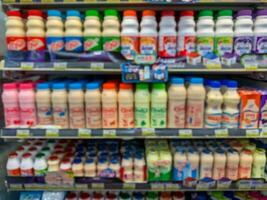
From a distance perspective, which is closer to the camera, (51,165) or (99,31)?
(99,31)

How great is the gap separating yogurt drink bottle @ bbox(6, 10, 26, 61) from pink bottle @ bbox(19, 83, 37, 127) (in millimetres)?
191

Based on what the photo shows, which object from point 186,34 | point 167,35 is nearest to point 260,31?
point 186,34

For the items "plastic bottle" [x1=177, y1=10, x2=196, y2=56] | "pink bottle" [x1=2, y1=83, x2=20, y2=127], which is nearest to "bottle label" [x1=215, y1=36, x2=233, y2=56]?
"plastic bottle" [x1=177, y1=10, x2=196, y2=56]

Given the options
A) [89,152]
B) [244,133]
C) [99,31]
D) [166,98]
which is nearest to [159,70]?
[166,98]

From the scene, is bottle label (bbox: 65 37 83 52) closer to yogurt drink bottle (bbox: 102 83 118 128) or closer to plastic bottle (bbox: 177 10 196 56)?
yogurt drink bottle (bbox: 102 83 118 128)

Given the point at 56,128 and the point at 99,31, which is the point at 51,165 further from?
the point at 99,31

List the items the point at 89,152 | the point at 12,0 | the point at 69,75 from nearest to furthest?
the point at 12,0 < the point at 89,152 < the point at 69,75

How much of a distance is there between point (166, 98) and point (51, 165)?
897 millimetres

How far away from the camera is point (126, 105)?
1547 mm

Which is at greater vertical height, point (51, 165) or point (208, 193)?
point (51, 165)

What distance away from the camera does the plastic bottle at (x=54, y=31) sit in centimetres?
149

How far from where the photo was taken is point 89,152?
1779 millimetres

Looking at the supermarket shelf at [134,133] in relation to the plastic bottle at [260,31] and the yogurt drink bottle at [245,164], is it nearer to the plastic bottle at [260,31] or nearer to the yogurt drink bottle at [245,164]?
the yogurt drink bottle at [245,164]

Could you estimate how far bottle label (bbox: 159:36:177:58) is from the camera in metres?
1.51
